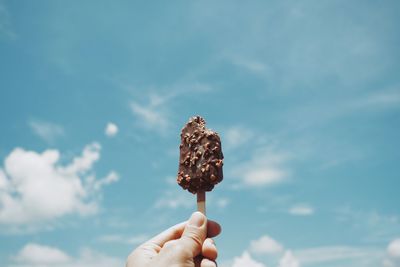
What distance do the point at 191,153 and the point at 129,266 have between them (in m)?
2.66

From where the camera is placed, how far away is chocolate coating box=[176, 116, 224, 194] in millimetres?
7738

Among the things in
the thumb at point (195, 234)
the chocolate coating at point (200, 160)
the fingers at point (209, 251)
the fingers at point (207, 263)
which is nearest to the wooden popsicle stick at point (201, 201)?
the chocolate coating at point (200, 160)

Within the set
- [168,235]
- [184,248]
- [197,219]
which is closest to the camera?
[184,248]

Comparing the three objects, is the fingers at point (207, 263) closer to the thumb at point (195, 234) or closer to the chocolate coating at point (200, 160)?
the thumb at point (195, 234)

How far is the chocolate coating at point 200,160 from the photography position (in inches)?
305

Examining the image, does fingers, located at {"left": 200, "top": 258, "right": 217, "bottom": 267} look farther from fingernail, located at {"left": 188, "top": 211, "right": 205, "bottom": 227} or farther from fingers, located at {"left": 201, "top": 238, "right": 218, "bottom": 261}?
fingernail, located at {"left": 188, "top": 211, "right": 205, "bottom": 227}

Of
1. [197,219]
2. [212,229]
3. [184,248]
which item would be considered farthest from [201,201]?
[184,248]

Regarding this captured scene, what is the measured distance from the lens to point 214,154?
7852 mm

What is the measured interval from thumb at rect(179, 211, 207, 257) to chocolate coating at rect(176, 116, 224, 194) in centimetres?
61

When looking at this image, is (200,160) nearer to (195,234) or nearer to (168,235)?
(195,234)

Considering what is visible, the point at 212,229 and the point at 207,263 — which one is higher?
the point at 212,229

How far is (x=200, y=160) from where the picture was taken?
Result: 7.82m


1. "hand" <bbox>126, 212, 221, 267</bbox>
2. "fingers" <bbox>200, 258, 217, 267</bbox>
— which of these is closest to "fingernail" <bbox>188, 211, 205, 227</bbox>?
"hand" <bbox>126, 212, 221, 267</bbox>

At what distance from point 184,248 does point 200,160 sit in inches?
71.1
